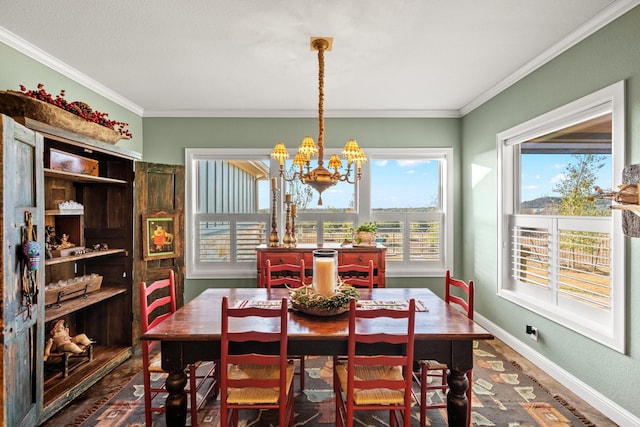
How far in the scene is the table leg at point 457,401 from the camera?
1755 mm

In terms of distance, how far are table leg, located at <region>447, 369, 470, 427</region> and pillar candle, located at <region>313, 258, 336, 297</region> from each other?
2.60 ft

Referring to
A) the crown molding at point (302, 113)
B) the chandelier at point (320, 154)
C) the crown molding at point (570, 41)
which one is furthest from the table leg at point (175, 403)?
the crown molding at point (570, 41)

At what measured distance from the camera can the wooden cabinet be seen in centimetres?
257

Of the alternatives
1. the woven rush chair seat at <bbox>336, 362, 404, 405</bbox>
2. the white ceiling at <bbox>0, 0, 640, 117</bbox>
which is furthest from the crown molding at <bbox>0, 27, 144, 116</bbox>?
the woven rush chair seat at <bbox>336, 362, 404, 405</bbox>

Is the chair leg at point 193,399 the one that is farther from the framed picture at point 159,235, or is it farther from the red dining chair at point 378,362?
the framed picture at point 159,235

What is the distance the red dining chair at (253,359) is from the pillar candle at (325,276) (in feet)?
1.09

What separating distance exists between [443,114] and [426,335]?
3.35 meters

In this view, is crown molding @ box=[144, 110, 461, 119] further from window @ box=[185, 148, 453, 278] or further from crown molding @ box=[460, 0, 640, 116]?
crown molding @ box=[460, 0, 640, 116]

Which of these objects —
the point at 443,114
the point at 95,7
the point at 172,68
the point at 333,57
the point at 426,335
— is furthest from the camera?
the point at 443,114

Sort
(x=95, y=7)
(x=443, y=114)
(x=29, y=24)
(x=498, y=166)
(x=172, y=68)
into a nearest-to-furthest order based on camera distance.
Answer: (x=95, y=7) → (x=29, y=24) → (x=172, y=68) → (x=498, y=166) → (x=443, y=114)

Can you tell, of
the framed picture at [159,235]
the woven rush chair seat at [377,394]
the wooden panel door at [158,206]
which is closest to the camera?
the woven rush chair seat at [377,394]

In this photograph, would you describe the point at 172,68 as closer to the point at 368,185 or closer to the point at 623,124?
the point at 368,185

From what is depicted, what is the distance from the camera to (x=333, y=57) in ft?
9.09

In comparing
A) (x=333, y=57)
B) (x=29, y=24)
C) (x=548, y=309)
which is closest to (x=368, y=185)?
(x=333, y=57)
